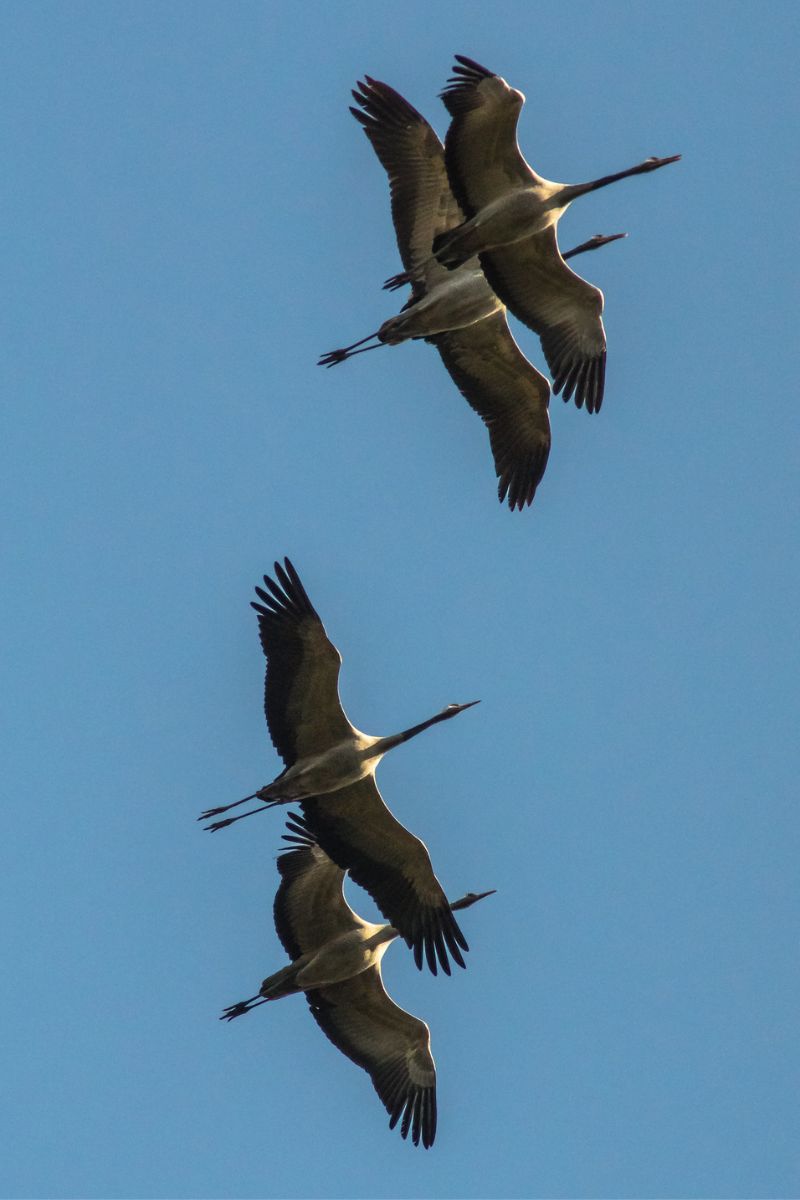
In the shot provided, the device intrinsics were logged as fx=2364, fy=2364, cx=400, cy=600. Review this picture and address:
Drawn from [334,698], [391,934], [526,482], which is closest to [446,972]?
[391,934]

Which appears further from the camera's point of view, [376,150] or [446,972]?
[376,150]

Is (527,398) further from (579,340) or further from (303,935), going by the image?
(303,935)

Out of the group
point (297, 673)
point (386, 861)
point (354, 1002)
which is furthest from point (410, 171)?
point (354, 1002)

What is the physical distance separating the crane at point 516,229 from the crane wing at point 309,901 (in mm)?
5564

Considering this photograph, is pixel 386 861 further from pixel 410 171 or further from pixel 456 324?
pixel 410 171

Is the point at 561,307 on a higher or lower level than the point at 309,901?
higher

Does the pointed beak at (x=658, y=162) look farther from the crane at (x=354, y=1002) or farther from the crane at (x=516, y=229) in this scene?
the crane at (x=354, y=1002)

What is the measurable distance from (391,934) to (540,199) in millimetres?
7677

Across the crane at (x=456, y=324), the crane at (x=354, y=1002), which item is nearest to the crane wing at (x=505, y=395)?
the crane at (x=456, y=324)

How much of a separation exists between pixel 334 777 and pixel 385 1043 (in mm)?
3226

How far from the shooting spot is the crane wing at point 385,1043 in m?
24.8

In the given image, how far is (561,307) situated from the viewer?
24.0m

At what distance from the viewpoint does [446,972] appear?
923 inches

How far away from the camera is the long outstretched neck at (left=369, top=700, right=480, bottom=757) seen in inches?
936
